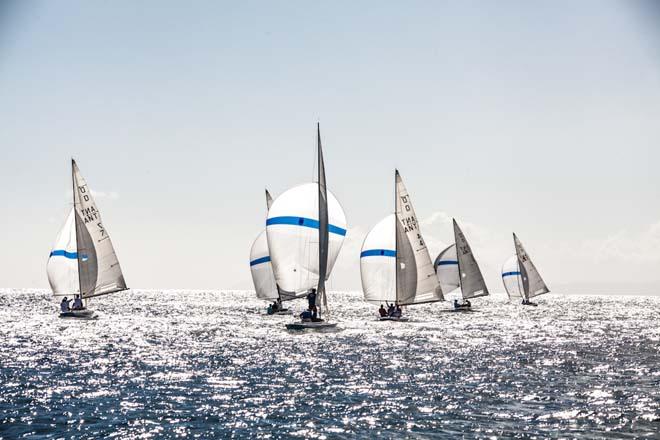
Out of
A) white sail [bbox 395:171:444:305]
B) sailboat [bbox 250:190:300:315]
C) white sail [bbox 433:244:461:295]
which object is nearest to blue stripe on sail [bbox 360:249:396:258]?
white sail [bbox 395:171:444:305]

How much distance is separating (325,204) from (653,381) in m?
27.7

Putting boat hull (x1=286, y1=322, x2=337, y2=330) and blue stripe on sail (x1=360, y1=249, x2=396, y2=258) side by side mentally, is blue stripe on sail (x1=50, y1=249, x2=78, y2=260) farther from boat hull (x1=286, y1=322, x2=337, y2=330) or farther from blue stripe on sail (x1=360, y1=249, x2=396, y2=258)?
blue stripe on sail (x1=360, y1=249, x2=396, y2=258)

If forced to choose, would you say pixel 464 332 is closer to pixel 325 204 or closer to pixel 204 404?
pixel 325 204

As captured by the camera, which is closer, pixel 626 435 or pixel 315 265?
pixel 626 435

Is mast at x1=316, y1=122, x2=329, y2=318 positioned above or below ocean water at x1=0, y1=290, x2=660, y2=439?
above

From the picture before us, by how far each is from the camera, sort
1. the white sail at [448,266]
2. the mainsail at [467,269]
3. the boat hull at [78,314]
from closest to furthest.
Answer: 1. the boat hull at [78,314]
2. the mainsail at [467,269]
3. the white sail at [448,266]

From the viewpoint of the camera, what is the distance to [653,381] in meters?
31.1

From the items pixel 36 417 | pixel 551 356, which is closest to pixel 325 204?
pixel 551 356

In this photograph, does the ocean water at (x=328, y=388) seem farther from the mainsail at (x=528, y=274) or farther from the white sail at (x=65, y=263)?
the mainsail at (x=528, y=274)

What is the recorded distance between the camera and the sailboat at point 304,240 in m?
52.1

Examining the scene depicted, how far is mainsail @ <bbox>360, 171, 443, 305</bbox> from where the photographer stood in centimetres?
6241

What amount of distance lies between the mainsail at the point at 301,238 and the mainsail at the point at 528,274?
55877 millimetres

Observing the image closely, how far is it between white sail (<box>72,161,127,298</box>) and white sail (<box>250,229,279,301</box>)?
16016 mm

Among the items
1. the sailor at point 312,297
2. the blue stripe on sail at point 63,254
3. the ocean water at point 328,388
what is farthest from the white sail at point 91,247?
the sailor at point 312,297
